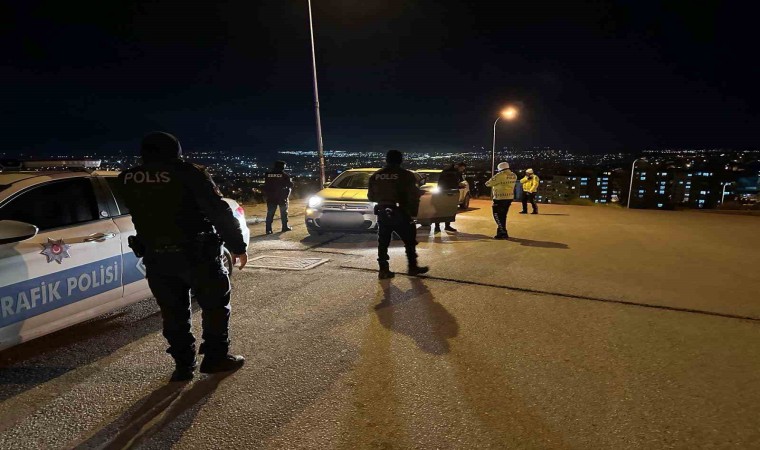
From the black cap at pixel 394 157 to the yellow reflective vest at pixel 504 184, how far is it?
3.42m

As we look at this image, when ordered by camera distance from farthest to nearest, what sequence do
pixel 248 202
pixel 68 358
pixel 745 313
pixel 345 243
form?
1. pixel 248 202
2. pixel 345 243
3. pixel 745 313
4. pixel 68 358

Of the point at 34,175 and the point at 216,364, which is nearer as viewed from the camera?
the point at 216,364

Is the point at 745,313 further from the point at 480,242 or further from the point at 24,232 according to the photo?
the point at 24,232

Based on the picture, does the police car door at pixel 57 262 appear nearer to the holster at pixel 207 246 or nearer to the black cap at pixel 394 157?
the holster at pixel 207 246

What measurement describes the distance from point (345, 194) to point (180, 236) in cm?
602

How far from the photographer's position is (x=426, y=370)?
9.98 feet

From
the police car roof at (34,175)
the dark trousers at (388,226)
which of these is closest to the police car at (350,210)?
the dark trousers at (388,226)

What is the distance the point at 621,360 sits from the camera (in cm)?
321

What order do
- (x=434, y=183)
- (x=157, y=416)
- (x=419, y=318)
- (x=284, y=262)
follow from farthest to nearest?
1. (x=434, y=183)
2. (x=284, y=262)
3. (x=419, y=318)
4. (x=157, y=416)

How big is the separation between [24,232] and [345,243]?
225 inches

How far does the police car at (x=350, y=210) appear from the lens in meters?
8.16

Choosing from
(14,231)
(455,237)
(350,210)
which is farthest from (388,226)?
(14,231)

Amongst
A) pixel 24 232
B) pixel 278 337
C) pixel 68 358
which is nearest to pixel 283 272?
pixel 278 337

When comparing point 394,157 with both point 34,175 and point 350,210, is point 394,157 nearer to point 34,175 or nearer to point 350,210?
point 350,210
